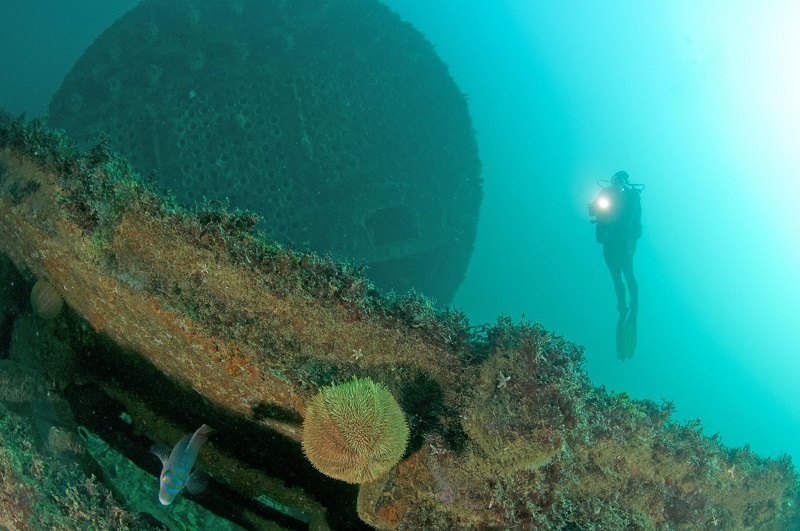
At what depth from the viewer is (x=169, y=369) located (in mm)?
3773

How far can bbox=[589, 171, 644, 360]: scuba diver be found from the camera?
15.5 m

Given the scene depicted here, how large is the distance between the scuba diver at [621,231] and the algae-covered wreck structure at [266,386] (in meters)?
13.2

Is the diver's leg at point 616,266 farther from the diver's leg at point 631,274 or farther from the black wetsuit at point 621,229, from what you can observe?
the diver's leg at point 631,274

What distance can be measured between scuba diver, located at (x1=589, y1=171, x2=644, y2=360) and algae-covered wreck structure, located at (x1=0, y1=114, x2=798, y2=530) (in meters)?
13.2

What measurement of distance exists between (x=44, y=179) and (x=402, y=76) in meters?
10.1

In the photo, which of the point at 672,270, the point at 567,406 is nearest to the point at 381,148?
the point at 567,406

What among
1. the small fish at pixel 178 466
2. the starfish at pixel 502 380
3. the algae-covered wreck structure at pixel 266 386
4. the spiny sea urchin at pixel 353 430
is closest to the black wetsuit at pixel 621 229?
the algae-covered wreck structure at pixel 266 386

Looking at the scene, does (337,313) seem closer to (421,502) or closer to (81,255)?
(421,502)

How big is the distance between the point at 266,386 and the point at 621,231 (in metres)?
16.2

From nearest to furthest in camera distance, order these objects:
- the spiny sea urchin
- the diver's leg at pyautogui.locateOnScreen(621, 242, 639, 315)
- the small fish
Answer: the spiny sea urchin → the small fish → the diver's leg at pyautogui.locateOnScreen(621, 242, 639, 315)

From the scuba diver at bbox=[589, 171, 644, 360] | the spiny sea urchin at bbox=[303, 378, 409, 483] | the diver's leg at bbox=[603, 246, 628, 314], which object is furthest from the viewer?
the diver's leg at bbox=[603, 246, 628, 314]

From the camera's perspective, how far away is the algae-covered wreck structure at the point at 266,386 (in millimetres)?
3207

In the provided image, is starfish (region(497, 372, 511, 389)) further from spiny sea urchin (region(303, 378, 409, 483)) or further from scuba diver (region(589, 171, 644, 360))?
scuba diver (region(589, 171, 644, 360))

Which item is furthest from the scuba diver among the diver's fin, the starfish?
the starfish
